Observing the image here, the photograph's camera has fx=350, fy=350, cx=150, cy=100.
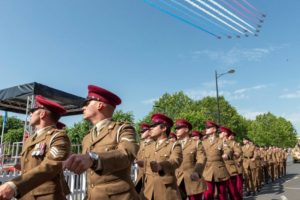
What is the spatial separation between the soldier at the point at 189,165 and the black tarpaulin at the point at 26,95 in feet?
22.2

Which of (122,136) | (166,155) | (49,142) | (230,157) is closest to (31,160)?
(49,142)

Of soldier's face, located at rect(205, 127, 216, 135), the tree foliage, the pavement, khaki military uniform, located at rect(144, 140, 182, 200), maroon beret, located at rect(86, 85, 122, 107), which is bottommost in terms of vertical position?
the pavement

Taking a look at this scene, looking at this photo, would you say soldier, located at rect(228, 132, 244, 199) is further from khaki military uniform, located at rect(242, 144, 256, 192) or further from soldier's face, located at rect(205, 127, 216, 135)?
khaki military uniform, located at rect(242, 144, 256, 192)

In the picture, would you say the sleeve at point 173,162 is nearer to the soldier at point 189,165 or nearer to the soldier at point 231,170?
the soldier at point 189,165

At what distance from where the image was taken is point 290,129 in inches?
4131

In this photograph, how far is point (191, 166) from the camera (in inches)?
285

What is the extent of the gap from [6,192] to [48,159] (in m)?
0.74

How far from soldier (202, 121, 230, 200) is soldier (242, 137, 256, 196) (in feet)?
15.2

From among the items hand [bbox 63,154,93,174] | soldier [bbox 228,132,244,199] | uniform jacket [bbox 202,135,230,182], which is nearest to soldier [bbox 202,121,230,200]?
uniform jacket [bbox 202,135,230,182]

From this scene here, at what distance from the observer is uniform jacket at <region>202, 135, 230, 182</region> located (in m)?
8.91

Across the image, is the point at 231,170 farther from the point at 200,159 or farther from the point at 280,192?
the point at 280,192

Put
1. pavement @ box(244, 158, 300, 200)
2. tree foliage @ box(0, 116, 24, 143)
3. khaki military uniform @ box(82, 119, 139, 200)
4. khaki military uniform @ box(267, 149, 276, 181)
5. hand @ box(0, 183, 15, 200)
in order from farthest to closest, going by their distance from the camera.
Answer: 1. tree foliage @ box(0, 116, 24, 143)
2. khaki military uniform @ box(267, 149, 276, 181)
3. pavement @ box(244, 158, 300, 200)
4. khaki military uniform @ box(82, 119, 139, 200)
5. hand @ box(0, 183, 15, 200)

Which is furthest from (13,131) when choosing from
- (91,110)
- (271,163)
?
(91,110)

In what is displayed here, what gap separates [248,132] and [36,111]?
87430mm
